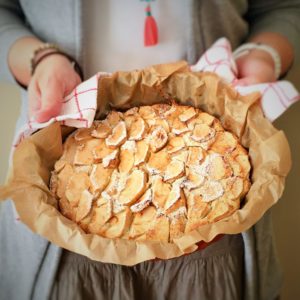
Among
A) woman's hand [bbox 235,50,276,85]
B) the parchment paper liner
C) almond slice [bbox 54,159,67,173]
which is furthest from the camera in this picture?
woman's hand [bbox 235,50,276,85]

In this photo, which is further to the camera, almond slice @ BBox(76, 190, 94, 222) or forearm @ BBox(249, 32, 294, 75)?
forearm @ BBox(249, 32, 294, 75)

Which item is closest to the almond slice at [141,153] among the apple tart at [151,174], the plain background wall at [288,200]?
the apple tart at [151,174]

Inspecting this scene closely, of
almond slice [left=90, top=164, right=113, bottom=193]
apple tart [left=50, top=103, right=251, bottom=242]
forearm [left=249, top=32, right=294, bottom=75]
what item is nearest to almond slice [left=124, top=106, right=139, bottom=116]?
apple tart [left=50, top=103, right=251, bottom=242]

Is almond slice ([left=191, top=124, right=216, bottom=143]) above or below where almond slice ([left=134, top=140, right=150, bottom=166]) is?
above

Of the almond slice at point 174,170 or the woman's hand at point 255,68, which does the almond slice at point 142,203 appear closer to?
the almond slice at point 174,170

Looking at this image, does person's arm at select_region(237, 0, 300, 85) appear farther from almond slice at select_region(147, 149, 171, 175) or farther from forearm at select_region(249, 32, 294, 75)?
almond slice at select_region(147, 149, 171, 175)

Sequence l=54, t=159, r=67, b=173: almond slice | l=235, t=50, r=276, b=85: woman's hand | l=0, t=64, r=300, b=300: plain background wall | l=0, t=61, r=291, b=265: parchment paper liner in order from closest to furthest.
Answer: l=0, t=61, r=291, b=265: parchment paper liner → l=54, t=159, r=67, b=173: almond slice → l=235, t=50, r=276, b=85: woman's hand → l=0, t=64, r=300, b=300: plain background wall

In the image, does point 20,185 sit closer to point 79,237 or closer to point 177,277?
point 79,237

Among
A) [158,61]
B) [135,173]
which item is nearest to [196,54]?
[158,61]
